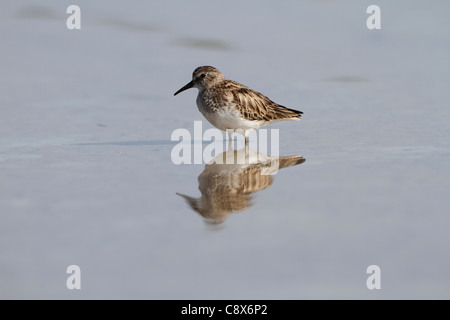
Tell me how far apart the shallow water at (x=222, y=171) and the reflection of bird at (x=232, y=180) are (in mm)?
46

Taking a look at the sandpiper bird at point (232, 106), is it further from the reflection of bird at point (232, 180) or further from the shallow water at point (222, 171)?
the reflection of bird at point (232, 180)

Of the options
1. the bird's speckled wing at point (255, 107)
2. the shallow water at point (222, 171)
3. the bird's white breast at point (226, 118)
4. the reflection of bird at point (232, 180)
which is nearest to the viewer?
the shallow water at point (222, 171)

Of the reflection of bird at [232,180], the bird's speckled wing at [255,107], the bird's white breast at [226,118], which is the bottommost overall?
the reflection of bird at [232,180]

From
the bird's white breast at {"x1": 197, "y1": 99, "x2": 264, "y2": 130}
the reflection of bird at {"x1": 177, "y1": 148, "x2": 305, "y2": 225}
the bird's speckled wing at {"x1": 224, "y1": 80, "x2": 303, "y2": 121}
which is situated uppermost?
the bird's speckled wing at {"x1": 224, "y1": 80, "x2": 303, "y2": 121}

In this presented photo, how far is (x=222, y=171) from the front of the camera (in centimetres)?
866

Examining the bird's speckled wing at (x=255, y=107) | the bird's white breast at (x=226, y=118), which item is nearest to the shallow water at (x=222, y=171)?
the bird's speckled wing at (x=255, y=107)

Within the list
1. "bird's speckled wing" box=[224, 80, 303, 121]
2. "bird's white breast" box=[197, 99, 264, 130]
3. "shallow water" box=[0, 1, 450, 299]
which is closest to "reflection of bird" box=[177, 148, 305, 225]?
"shallow water" box=[0, 1, 450, 299]

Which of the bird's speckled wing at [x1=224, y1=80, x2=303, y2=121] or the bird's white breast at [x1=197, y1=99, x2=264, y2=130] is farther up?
the bird's speckled wing at [x1=224, y1=80, x2=303, y2=121]

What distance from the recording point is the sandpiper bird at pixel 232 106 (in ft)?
34.3

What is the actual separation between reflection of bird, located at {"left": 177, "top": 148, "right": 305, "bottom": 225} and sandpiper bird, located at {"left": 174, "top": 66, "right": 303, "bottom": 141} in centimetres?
67

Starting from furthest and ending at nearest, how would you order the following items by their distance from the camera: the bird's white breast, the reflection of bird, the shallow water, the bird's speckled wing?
the bird's speckled wing
the bird's white breast
the reflection of bird
the shallow water

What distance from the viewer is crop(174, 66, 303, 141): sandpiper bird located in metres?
10.4

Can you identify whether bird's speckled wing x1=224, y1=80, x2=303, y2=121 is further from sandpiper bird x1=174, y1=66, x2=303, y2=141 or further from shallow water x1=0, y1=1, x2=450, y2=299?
shallow water x1=0, y1=1, x2=450, y2=299
